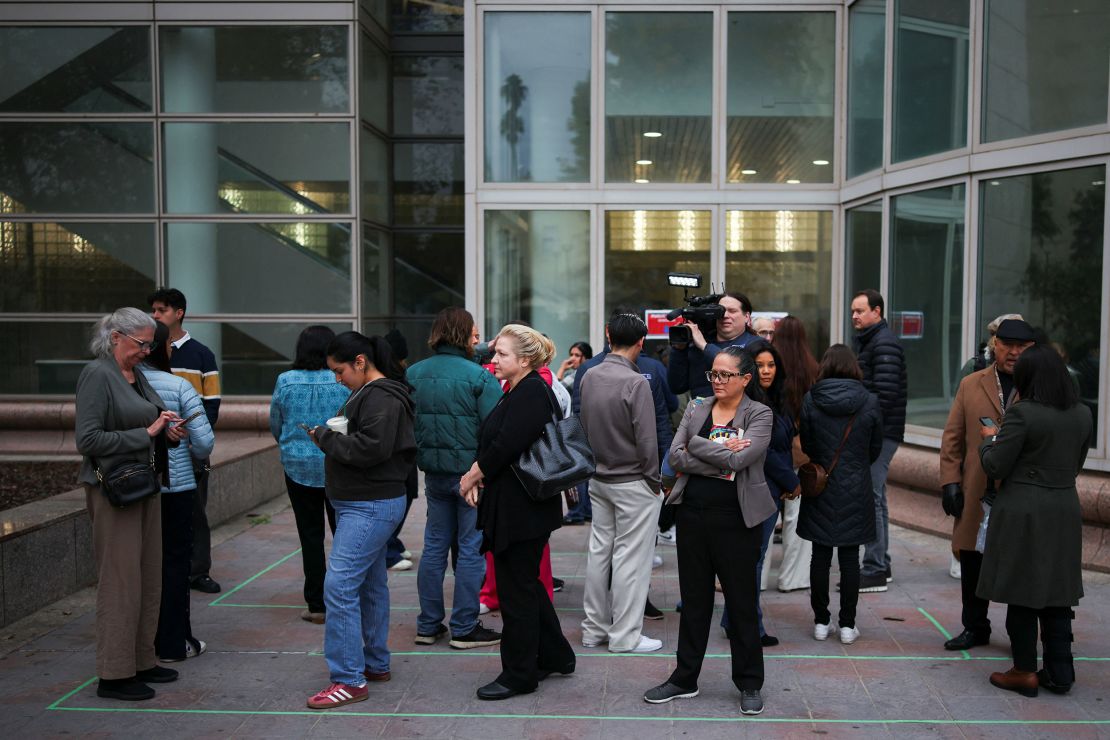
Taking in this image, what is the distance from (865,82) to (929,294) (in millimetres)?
2985

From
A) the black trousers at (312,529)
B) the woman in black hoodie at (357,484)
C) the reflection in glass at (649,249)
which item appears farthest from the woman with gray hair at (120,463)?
the reflection in glass at (649,249)

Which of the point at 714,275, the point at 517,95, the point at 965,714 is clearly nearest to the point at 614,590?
the point at 965,714

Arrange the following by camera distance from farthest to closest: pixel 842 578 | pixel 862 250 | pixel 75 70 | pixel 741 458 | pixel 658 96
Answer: pixel 75 70 < pixel 658 96 < pixel 862 250 < pixel 842 578 < pixel 741 458

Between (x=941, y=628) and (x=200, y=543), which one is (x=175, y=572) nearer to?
(x=200, y=543)

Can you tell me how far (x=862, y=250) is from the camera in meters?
11.4

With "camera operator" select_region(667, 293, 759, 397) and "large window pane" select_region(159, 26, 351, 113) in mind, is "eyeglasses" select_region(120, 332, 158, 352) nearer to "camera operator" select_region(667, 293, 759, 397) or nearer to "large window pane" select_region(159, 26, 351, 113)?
"camera operator" select_region(667, 293, 759, 397)

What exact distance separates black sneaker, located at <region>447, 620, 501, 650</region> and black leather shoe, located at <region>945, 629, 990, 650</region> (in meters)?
2.66

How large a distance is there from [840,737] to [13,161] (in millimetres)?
12990

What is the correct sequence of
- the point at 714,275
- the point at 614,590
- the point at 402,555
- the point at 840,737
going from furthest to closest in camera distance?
the point at 714,275
the point at 402,555
the point at 614,590
the point at 840,737

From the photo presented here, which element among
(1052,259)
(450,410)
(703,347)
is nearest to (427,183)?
(1052,259)

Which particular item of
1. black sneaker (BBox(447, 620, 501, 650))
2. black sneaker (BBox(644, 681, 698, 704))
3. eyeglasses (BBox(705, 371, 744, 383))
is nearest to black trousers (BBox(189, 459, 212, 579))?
black sneaker (BBox(447, 620, 501, 650))

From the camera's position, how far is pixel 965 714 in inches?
197

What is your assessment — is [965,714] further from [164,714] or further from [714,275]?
[714,275]

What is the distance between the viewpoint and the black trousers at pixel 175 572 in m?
5.60
